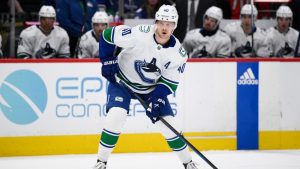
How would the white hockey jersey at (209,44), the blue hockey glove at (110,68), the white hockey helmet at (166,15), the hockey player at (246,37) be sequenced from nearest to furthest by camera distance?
the white hockey helmet at (166,15) < the blue hockey glove at (110,68) < the white hockey jersey at (209,44) < the hockey player at (246,37)

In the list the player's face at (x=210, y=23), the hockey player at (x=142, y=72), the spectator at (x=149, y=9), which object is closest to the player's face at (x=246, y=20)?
the player's face at (x=210, y=23)

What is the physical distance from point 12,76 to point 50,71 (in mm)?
342

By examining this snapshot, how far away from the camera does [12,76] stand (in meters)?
7.35

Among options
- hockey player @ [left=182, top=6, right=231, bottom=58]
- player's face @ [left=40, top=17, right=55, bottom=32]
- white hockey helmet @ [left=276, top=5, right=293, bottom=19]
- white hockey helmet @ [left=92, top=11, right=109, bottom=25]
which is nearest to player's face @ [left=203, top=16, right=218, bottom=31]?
hockey player @ [left=182, top=6, right=231, bottom=58]

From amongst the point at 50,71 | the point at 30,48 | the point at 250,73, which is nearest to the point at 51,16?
the point at 30,48

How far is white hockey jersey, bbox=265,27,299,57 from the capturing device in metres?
8.92

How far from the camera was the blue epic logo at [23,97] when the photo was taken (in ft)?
24.0

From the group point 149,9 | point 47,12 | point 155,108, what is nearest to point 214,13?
point 149,9

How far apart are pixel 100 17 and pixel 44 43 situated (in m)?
0.62

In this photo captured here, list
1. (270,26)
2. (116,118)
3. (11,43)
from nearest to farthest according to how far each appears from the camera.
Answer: (116,118), (11,43), (270,26)

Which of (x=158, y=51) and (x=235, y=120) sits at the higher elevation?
(x=158, y=51)

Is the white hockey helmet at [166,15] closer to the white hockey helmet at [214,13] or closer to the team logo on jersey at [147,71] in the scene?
the team logo on jersey at [147,71]

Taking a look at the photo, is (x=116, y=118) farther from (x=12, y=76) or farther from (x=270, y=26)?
(x=270, y=26)

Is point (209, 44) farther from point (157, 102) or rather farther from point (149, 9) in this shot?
point (157, 102)
